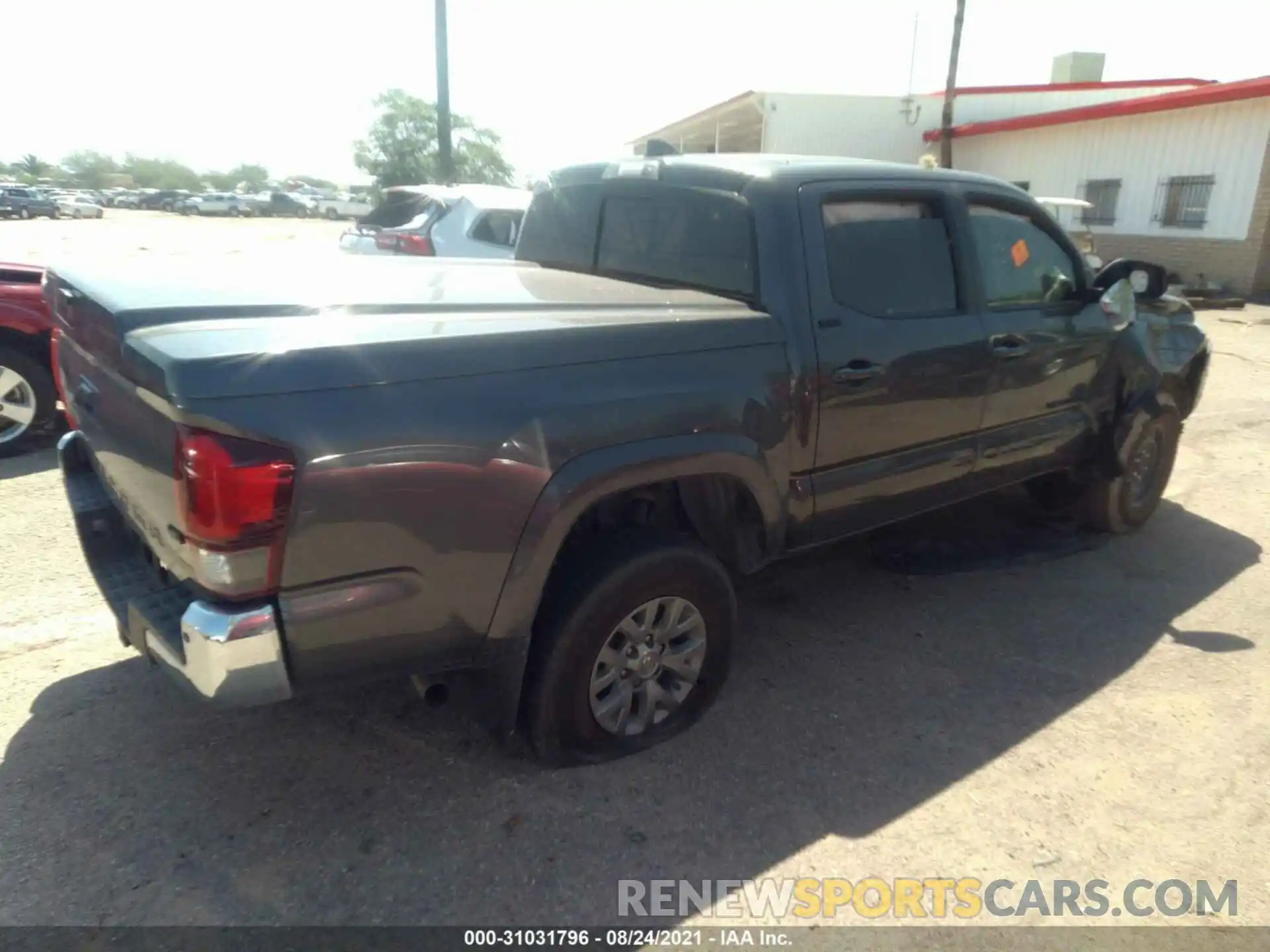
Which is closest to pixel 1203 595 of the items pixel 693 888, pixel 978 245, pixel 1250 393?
pixel 978 245

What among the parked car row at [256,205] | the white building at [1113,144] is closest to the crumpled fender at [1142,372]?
the white building at [1113,144]

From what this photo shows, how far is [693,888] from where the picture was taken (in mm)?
2496

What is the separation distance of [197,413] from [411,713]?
5.17ft

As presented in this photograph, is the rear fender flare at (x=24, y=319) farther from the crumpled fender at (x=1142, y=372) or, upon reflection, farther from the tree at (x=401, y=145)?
the tree at (x=401, y=145)

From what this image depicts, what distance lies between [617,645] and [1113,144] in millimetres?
21291

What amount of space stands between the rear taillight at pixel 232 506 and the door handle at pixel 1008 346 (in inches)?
113

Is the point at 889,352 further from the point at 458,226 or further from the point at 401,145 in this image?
the point at 401,145

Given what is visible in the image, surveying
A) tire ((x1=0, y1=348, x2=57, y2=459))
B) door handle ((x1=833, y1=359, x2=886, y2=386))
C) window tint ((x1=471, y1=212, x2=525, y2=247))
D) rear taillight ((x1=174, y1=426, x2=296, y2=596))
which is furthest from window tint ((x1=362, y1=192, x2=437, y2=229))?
rear taillight ((x1=174, y1=426, x2=296, y2=596))

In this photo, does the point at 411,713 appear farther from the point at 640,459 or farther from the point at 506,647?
the point at 640,459

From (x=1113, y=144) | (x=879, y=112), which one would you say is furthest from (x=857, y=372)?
(x=879, y=112)

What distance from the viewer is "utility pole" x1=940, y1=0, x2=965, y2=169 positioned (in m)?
23.2

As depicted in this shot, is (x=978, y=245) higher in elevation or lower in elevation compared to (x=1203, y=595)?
higher

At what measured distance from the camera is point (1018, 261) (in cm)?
407

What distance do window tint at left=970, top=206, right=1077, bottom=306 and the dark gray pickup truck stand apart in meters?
0.02
